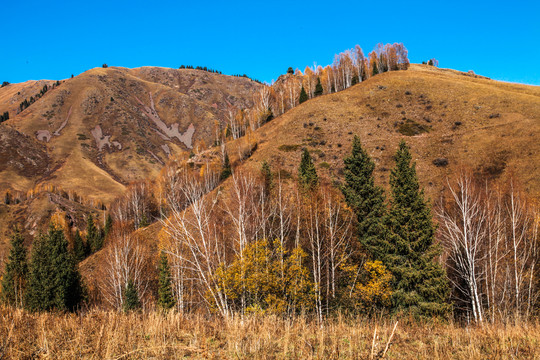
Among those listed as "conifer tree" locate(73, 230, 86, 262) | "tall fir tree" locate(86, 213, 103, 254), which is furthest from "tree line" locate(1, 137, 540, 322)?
"tall fir tree" locate(86, 213, 103, 254)

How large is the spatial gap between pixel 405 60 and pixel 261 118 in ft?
215

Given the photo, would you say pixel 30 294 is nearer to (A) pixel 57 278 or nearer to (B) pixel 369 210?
(A) pixel 57 278

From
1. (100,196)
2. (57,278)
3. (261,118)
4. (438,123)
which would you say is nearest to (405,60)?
(438,123)

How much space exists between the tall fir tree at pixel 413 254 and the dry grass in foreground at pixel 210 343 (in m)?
16.0

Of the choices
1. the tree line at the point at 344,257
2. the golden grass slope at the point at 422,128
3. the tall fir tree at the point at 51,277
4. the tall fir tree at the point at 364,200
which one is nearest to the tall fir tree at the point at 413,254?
the tree line at the point at 344,257

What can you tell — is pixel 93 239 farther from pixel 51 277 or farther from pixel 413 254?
pixel 413 254

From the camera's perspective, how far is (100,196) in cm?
14775

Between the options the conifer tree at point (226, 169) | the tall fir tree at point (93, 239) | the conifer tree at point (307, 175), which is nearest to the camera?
the conifer tree at point (307, 175)

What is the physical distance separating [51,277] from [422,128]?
8485 centimetres

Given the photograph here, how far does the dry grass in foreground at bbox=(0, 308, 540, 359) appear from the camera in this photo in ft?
16.3

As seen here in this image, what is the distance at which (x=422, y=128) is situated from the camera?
77.1 meters

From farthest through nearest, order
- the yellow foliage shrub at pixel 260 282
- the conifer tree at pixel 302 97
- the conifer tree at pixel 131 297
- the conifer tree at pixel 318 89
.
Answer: the conifer tree at pixel 318 89 < the conifer tree at pixel 302 97 < the conifer tree at pixel 131 297 < the yellow foliage shrub at pixel 260 282

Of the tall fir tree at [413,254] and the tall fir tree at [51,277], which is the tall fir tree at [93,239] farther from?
the tall fir tree at [413,254]

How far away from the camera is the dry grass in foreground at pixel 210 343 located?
4980 mm
